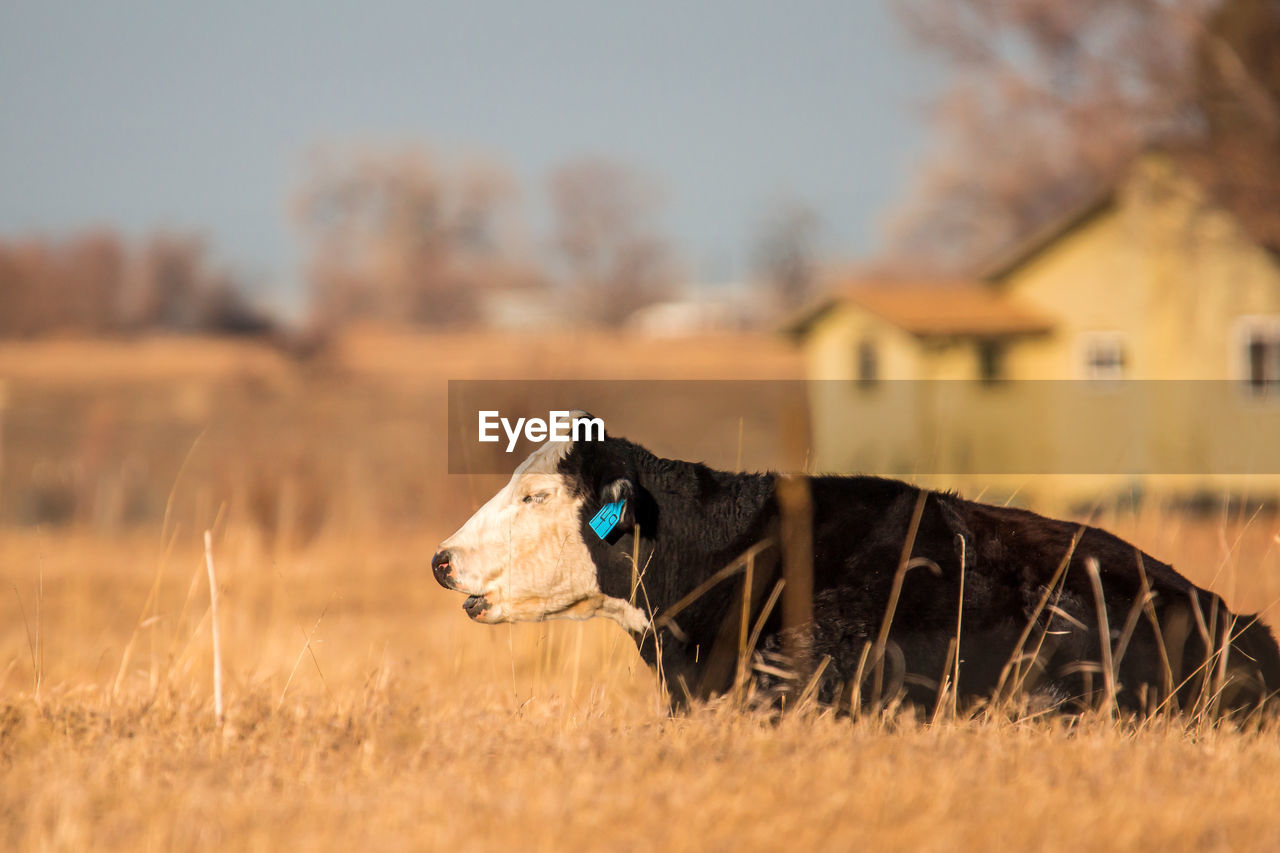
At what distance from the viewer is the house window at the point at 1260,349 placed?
27125 millimetres

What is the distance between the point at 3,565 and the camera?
1611cm

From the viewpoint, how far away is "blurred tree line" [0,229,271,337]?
2571 inches

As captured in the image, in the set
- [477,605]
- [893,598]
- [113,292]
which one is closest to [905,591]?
[893,598]

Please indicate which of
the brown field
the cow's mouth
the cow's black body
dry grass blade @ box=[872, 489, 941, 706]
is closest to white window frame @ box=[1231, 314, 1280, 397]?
the brown field

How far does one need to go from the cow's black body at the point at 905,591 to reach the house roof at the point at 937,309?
23439 mm

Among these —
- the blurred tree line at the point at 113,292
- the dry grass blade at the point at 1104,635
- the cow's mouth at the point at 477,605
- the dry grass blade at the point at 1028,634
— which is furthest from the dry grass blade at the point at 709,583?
the blurred tree line at the point at 113,292

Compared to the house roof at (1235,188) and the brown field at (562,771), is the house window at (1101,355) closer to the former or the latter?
the house roof at (1235,188)

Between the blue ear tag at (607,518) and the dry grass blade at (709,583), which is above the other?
the blue ear tag at (607,518)

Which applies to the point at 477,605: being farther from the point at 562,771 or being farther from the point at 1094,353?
the point at 1094,353

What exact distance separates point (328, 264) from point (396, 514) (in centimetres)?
6890

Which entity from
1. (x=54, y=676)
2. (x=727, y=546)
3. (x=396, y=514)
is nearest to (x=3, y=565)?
(x=54, y=676)

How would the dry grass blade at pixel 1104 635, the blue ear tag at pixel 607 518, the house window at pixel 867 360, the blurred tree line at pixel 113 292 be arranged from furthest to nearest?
1. the blurred tree line at pixel 113 292
2. the house window at pixel 867 360
3. the blue ear tag at pixel 607 518
4. the dry grass blade at pixel 1104 635

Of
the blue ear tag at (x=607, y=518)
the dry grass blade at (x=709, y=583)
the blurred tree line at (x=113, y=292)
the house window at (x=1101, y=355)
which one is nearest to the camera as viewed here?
the blue ear tag at (x=607, y=518)

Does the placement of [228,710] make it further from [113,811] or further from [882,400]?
[882,400]
